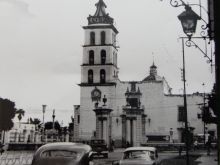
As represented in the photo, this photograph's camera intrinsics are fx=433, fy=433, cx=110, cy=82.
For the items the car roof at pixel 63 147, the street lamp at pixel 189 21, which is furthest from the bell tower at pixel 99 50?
the street lamp at pixel 189 21

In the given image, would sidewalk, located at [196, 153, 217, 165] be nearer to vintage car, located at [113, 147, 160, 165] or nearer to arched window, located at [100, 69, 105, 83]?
vintage car, located at [113, 147, 160, 165]

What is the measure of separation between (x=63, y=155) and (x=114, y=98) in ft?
171

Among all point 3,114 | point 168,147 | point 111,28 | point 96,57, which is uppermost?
point 111,28

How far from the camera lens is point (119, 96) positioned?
67.5 metres

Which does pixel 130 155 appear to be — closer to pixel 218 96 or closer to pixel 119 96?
pixel 218 96

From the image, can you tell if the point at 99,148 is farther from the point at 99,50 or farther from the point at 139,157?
the point at 99,50

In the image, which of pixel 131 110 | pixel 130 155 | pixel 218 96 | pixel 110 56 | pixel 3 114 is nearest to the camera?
pixel 218 96

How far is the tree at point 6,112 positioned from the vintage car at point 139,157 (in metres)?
26.1

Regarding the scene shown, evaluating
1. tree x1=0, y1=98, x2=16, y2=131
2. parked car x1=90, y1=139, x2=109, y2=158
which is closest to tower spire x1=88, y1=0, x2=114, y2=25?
tree x1=0, y1=98, x2=16, y2=131

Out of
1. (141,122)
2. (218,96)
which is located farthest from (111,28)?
(218,96)

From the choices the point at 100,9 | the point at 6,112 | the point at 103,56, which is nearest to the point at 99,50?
the point at 103,56

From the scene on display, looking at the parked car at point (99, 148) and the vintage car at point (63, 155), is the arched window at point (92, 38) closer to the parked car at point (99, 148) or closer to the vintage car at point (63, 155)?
the parked car at point (99, 148)

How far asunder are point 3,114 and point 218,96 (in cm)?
4202

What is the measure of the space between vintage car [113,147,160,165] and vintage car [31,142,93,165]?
2548 mm
